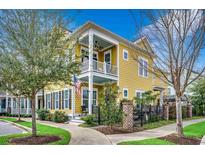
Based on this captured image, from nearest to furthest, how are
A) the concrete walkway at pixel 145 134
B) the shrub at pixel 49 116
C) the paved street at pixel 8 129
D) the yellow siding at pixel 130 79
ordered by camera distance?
the concrete walkway at pixel 145 134 → the paved street at pixel 8 129 → the shrub at pixel 49 116 → the yellow siding at pixel 130 79

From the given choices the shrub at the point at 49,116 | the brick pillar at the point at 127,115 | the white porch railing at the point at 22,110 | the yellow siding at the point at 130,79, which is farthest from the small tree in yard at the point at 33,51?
the yellow siding at the point at 130,79

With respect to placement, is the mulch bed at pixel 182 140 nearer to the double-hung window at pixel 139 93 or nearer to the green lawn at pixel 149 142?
the green lawn at pixel 149 142

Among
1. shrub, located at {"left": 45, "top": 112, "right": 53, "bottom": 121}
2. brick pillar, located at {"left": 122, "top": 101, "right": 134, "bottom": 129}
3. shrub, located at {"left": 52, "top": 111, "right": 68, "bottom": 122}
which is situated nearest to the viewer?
shrub, located at {"left": 45, "top": 112, "right": 53, "bottom": 121}

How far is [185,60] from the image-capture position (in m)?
7.08

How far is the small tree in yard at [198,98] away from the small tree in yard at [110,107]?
231cm

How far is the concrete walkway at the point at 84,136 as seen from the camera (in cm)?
654

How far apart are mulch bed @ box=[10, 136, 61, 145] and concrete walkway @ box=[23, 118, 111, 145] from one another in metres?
0.47

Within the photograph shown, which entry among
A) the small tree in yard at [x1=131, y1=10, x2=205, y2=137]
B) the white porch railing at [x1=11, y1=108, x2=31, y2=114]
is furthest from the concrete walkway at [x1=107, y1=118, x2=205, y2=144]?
the white porch railing at [x1=11, y1=108, x2=31, y2=114]

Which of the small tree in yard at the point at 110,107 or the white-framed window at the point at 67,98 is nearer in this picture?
the small tree in yard at the point at 110,107

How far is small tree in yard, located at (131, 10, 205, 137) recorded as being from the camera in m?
6.96

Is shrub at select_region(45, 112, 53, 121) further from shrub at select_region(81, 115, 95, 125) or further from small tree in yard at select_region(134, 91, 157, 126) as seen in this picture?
small tree in yard at select_region(134, 91, 157, 126)

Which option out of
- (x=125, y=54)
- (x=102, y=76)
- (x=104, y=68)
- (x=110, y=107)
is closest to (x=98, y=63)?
(x=104, y=68)

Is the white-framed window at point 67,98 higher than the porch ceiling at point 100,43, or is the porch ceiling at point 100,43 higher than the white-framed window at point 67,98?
the porch ceiling at point 100,43
